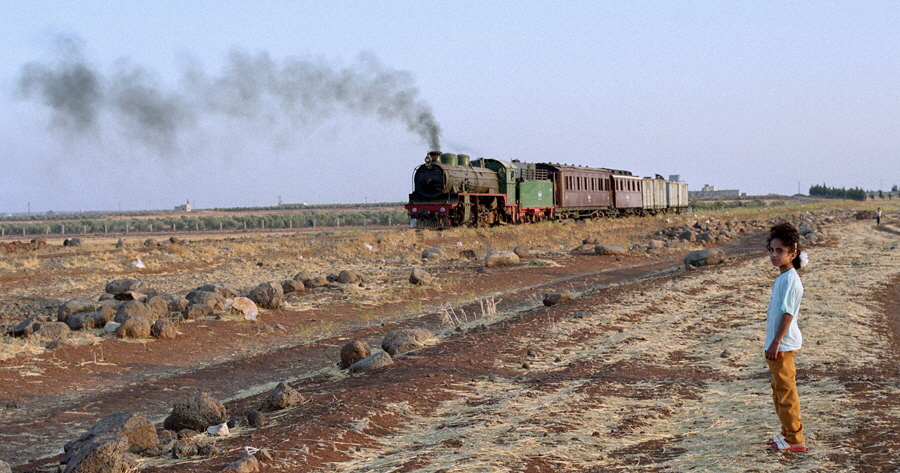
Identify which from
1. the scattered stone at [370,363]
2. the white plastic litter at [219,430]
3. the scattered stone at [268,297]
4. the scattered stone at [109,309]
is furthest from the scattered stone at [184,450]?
the scattered stone at [268,297]

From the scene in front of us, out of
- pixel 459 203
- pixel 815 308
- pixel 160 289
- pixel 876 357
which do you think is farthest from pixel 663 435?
pixel 459 203

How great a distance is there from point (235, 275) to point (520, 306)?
10048 millimetres

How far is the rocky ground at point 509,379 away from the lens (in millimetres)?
5742

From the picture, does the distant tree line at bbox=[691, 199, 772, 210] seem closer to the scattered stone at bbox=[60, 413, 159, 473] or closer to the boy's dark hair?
the boy's dark hair

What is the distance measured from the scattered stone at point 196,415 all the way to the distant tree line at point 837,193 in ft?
509

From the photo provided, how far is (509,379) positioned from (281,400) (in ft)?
8.34

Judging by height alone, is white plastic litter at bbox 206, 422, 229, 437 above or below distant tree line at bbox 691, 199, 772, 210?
below

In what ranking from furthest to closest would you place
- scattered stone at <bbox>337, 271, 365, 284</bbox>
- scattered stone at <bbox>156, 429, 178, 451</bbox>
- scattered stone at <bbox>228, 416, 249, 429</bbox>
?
scattered stone at <bbox>337, 271, 365, 284</bbox> < scattered stone at <bbox>228, 416, 249, 429</bbox> < scattered stone at <bbox>156, 429, 178, 451</bbox>

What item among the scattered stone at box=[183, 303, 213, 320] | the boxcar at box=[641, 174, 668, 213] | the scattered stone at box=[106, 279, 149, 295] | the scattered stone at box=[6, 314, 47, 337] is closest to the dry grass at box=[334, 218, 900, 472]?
the scattered stone at box=[183, 303, 213, 320]

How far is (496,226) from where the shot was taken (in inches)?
1426

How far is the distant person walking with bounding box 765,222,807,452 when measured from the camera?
5488 mm

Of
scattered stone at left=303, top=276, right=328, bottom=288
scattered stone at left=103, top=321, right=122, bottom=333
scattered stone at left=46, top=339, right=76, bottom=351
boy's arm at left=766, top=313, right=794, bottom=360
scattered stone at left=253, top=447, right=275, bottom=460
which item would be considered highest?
boy's arm at left=766, top=313, right=794, bottom=360

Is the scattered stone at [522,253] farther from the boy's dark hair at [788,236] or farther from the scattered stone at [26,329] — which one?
the boy's dark hair at [788,236]

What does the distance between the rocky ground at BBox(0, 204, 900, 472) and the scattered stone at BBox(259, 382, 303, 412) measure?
11 centimetres
